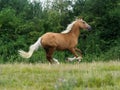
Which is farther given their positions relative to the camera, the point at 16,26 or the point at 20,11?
the point at 20,11

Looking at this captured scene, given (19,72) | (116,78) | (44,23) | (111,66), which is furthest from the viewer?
(44,23)

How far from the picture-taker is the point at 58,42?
15.9 metres

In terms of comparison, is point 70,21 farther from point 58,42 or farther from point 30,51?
point 30,51

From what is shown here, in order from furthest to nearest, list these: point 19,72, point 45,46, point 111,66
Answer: point 45,46 → point 111,66 → point 19,72

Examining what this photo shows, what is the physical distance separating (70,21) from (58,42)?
1379 cm

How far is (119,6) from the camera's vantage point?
1107 inches

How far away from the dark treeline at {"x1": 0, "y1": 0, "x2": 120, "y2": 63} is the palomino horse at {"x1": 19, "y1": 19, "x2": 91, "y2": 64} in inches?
318

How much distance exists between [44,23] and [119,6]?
17.1 ft

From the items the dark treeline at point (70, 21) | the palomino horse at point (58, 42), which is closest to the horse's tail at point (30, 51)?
the palomino horse at point (58, 42)

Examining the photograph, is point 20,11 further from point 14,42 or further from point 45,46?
point 45,46

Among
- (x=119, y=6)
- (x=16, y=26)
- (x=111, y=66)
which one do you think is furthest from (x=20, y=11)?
(x=111, y=66)

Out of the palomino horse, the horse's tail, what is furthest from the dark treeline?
the horse's tail

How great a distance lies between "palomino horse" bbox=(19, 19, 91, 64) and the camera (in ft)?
50.5

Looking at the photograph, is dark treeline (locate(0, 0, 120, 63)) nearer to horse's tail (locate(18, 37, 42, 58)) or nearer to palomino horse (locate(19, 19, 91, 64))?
palomino horse (locate(19, 19, 91, 64))
